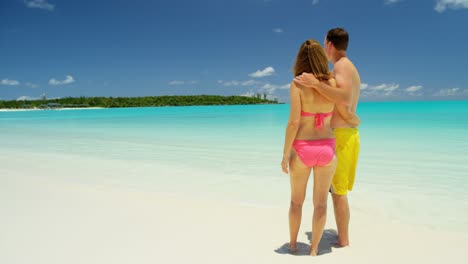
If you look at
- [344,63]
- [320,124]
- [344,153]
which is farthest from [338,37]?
[344,153]

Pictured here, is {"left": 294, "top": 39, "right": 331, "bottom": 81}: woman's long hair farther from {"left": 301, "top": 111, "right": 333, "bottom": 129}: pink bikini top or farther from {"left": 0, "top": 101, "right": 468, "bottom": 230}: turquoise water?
{"left": 0, "top": 101, "right": 468, "bottom": 230}: turquoise water

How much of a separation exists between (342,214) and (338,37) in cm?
163

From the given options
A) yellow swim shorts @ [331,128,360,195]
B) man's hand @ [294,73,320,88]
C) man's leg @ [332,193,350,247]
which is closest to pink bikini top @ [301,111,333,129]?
man's hand @ [294,73,320,88]

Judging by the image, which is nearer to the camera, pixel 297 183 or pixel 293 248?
pixel 297 183

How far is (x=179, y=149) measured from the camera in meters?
10.7

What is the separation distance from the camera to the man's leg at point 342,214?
3.25 meters

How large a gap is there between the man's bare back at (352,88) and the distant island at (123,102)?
91.7 meters

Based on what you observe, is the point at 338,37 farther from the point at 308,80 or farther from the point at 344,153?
the point at 344,153

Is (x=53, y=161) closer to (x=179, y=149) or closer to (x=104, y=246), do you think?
(x=179, y=149)

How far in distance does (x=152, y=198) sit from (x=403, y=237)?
3.25 m

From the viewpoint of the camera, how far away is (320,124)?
275 centimetres

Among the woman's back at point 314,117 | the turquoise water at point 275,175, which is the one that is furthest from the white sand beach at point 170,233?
the woman's back at point 314,117

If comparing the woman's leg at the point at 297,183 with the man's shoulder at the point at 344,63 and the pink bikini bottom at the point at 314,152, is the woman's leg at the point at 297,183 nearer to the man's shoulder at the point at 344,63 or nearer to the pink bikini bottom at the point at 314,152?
the pink bikini bottom at the point at 314,152

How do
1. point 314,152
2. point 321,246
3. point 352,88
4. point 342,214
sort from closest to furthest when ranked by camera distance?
point 314,152 → point 352,88 → point 342,214 → point 321,246
